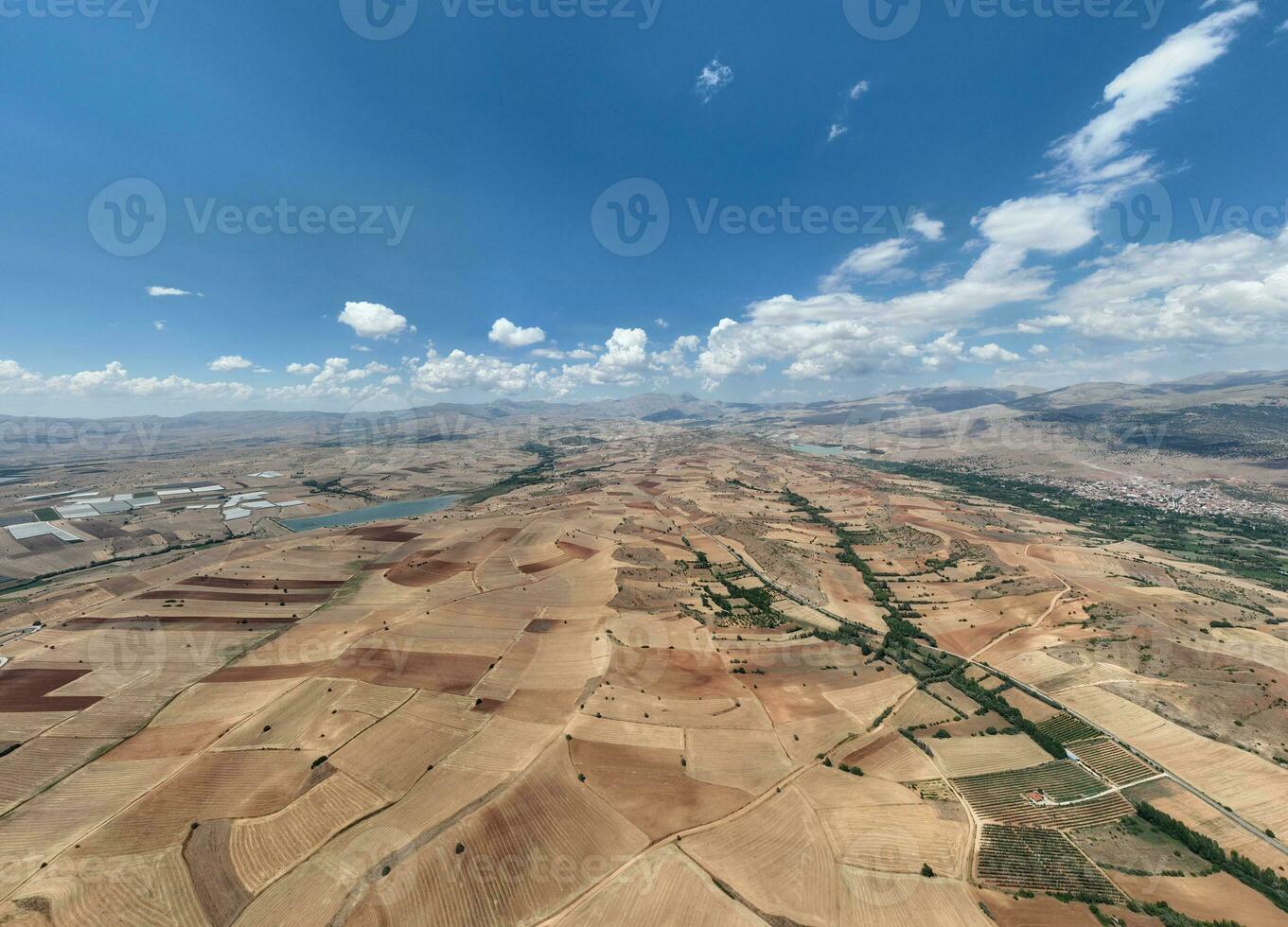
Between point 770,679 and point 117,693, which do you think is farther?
point 770,679

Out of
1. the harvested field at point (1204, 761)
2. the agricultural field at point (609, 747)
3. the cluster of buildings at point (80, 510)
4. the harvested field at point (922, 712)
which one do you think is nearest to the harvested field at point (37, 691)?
the agricultural field at point (609, 747)

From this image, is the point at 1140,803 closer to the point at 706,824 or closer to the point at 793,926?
the point at 793,926

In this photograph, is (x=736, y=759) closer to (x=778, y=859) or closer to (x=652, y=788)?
(x=652, y=788)

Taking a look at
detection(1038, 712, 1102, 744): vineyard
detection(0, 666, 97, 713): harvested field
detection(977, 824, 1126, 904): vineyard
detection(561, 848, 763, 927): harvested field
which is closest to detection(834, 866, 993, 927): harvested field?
detection(977, 824, 1126, 904): vineyard

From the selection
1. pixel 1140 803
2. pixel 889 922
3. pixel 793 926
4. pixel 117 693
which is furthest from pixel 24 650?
pixel 1140 803

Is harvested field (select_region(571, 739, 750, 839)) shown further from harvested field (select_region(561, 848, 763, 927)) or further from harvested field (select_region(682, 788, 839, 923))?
harvested field (select_region(561, 848, 763, 927))

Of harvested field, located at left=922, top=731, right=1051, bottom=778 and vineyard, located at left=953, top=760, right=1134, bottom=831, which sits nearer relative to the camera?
vineyard, located at left=953, top=760, right=1134, bottom=831
